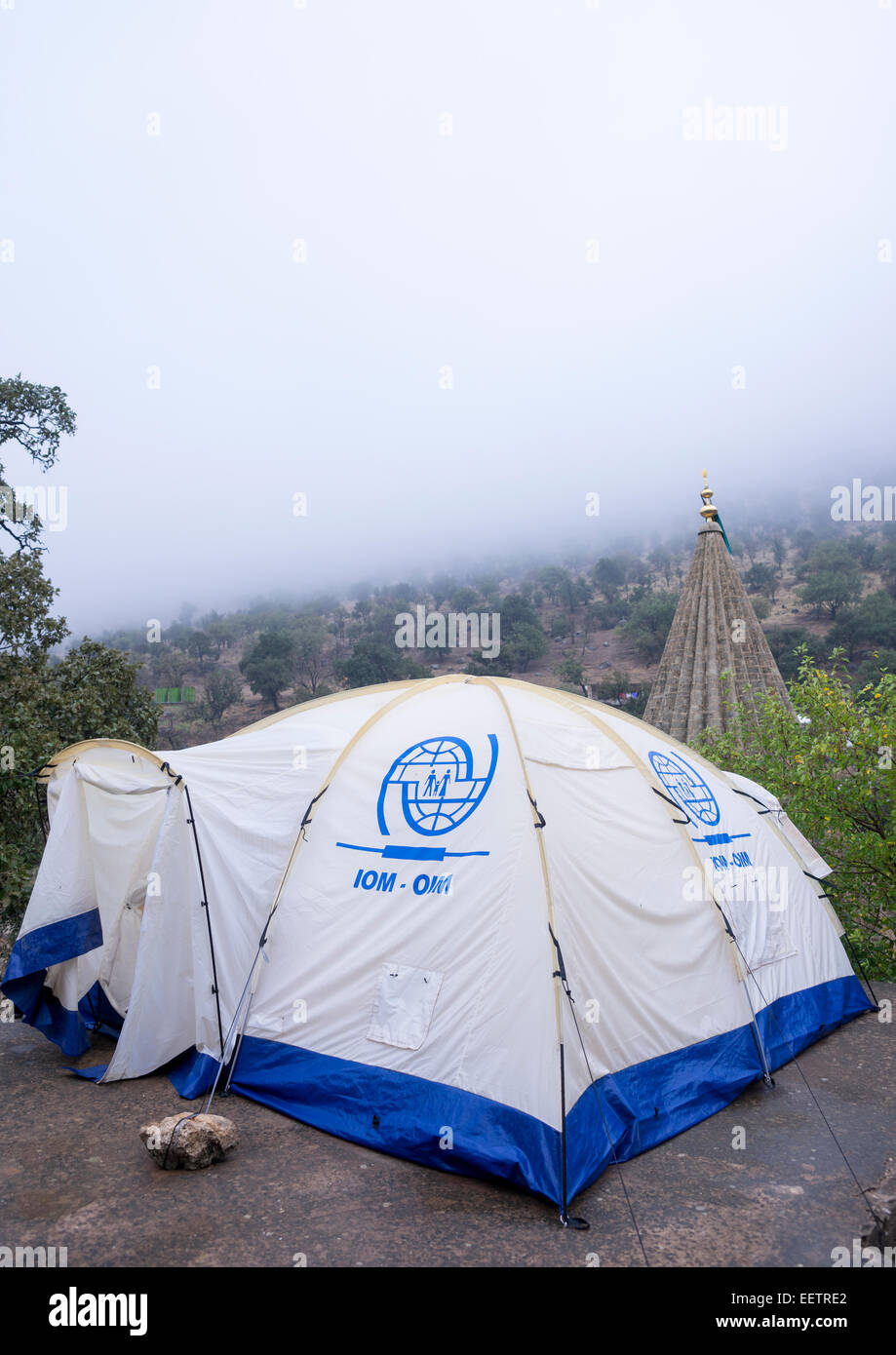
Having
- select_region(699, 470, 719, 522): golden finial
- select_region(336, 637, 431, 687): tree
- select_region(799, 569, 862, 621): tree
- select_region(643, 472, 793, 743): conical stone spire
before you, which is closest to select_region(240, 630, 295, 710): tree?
select_region(336, 637, 431, 687): tree

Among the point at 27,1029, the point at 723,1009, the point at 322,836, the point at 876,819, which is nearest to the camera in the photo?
the point at 723,1009

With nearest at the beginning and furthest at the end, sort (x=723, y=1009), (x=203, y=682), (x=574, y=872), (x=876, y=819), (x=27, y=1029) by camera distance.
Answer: (x=574, y=872)
(x=723, y=1009)
(x=27, y=1029)
(x=876, y=819)
(x=203, y=682)

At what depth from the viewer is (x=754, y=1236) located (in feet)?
14.8

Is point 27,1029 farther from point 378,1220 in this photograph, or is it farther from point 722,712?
point 722,712

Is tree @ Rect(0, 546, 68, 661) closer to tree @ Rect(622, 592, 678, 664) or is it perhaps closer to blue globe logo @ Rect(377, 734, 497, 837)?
blue globe logo @ Rect(377, 734, 497, 837)

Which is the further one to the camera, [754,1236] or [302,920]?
[302,920]

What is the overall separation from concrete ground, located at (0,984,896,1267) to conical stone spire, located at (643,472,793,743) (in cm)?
2653

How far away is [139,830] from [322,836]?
1506mm

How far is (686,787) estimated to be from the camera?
7.16 meters

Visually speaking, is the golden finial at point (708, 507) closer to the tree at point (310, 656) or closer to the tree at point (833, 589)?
the tree at point (310, 656)

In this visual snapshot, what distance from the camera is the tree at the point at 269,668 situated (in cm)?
7362

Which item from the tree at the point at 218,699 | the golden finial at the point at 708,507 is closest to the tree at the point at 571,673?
the tree at the point at 218,699

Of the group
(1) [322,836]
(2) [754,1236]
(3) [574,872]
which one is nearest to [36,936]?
(1) [322,836]

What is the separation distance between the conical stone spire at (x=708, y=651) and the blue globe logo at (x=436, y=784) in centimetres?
2620
